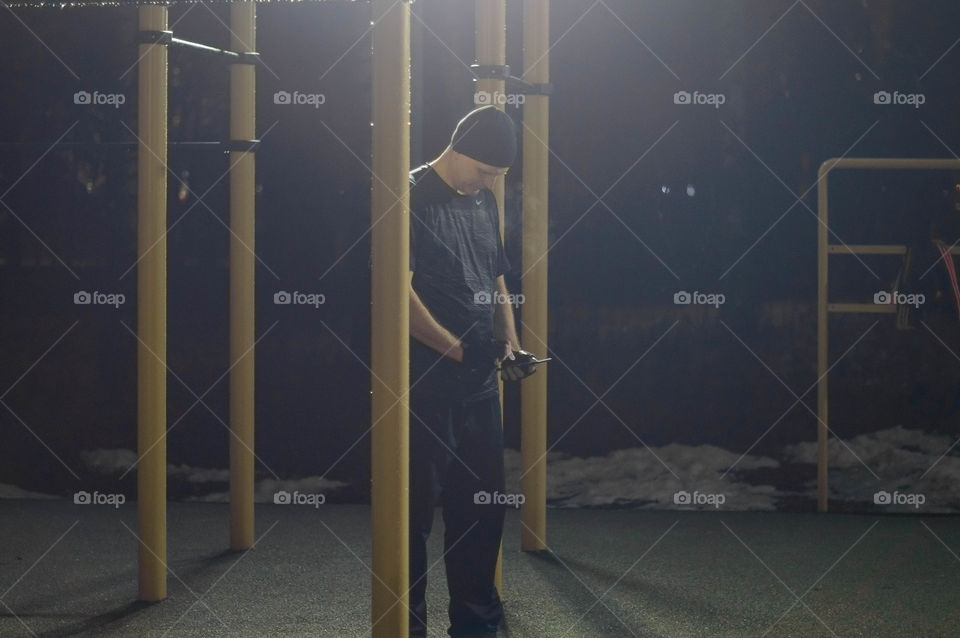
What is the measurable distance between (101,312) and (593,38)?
3.09m

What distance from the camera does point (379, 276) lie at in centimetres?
291

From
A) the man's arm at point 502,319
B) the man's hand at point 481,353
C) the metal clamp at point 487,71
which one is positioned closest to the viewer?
the man's hand at point 481,353

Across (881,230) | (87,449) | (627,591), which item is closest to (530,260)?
(627,591)

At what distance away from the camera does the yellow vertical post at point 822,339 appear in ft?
23.2

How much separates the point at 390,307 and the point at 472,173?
1.41 metres

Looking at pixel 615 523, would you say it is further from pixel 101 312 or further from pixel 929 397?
pixel 101 312

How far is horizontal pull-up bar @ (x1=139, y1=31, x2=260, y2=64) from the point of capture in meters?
5.00

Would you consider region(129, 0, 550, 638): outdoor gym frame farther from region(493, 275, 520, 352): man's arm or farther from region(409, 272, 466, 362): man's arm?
region(409, 272, 466, 362): man's arm

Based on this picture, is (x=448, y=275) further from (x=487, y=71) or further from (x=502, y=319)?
(x=487, y=71)

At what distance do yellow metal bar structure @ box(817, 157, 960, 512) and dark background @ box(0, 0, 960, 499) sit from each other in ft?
0.53

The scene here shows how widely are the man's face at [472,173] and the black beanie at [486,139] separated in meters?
0.02

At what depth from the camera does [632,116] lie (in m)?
7.43

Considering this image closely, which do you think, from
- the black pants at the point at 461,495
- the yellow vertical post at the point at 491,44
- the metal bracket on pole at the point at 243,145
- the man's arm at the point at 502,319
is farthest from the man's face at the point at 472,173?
the metal bracket on pole at the point at 243,145

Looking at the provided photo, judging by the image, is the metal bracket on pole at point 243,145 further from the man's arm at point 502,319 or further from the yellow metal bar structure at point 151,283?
the man's arm at point 502,319
